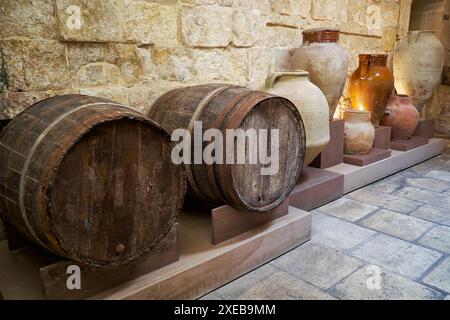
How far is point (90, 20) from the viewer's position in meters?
2.07

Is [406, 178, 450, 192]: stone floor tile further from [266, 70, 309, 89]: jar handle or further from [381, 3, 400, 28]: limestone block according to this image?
[381, 3, 400, 28]: limestone block

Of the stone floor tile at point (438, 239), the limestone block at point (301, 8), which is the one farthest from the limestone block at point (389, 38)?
the stone floor tile at point (438, 239)

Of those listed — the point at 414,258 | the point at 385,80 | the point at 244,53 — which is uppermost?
the point at 244,53

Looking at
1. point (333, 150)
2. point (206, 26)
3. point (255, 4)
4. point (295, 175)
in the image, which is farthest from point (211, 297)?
point (255, 4)

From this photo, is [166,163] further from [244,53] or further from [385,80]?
[385,80]

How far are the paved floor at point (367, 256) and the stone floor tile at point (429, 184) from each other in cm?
14

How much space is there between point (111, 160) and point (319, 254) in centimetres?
135

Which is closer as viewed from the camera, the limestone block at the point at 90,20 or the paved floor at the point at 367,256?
the paved floor at the point at 367,256

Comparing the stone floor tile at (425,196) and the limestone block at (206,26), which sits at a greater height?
the limestone block at (206,26)

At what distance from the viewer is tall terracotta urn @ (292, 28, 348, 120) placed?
10.5ft

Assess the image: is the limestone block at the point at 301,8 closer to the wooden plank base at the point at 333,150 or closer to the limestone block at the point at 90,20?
the wooden plank base at the point at 333,150

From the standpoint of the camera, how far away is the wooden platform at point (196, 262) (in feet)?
5.00

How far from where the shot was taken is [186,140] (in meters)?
1.92
